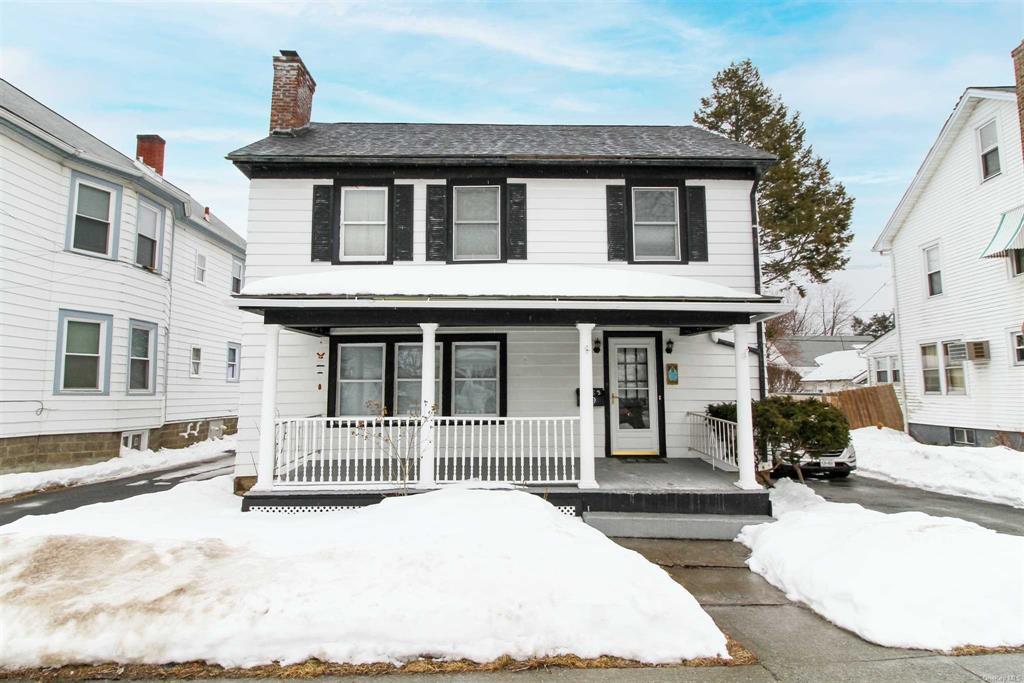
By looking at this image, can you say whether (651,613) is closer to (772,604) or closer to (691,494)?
(772,604)

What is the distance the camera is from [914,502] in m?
8.46

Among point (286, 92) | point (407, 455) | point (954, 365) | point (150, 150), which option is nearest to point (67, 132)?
point (150, 150)

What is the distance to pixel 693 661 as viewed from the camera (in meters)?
3.62

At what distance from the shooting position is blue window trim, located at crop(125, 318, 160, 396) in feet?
38.7

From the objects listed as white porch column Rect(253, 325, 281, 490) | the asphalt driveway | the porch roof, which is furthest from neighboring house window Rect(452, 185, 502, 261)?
the asphalt driveway

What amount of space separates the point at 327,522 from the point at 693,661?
13.7 feet

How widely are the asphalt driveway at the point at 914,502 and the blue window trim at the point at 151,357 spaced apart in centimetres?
1565

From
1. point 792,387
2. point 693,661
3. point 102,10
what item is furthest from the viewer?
point 792,387

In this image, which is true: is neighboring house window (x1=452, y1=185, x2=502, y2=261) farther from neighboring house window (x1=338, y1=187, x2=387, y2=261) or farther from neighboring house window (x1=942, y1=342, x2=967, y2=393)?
neighboring house window (x1=942, y1=342, x2=967, y2=393)

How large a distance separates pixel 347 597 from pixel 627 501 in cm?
403

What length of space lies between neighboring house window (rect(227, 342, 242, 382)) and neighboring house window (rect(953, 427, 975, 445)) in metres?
22.6

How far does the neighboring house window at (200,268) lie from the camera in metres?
14.8

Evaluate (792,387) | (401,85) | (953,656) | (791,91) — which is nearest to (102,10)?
(401,85)

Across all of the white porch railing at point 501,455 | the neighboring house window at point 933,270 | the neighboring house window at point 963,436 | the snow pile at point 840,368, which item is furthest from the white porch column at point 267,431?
the snow pile at point 840,368
